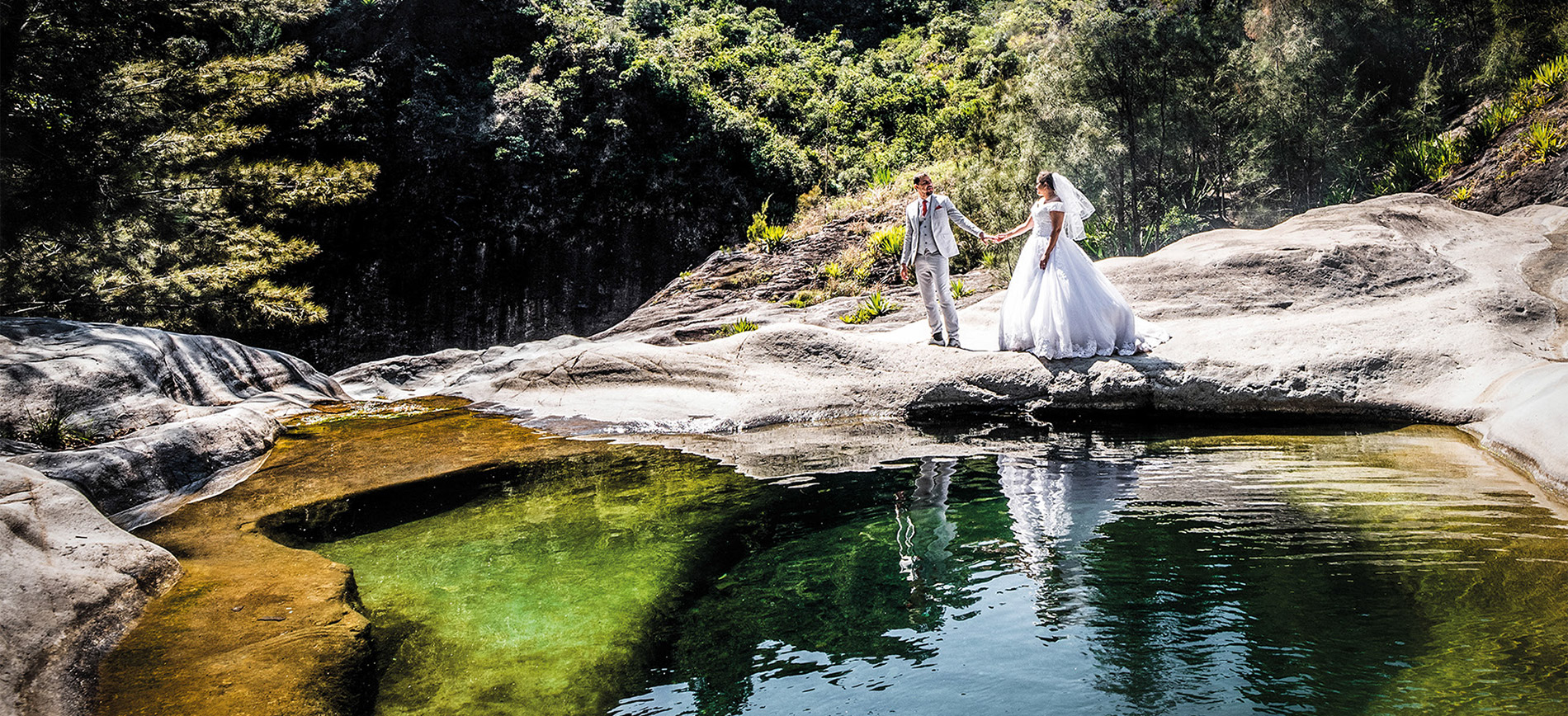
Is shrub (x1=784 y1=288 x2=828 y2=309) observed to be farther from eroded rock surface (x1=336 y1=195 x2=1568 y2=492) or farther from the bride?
the bride

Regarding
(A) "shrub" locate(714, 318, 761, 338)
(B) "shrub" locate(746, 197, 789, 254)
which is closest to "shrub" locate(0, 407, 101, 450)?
(A) "shrub" locate(714, 318, 761, 338)

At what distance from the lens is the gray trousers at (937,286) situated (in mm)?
9633

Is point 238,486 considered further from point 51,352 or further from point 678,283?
point 678,283

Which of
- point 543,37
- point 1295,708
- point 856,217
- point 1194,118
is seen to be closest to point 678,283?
point 856,217

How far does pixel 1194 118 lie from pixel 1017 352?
10023mm

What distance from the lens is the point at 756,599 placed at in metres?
4.44

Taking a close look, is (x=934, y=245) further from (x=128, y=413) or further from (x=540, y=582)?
(x=128, y=413)

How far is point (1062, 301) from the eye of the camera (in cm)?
855

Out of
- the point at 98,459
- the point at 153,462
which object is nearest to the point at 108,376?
the point at 153,462

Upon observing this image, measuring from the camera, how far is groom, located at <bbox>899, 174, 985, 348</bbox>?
9.54 meters

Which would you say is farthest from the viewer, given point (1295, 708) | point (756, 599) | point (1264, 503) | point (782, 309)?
point (782, 309)

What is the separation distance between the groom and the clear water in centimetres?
355

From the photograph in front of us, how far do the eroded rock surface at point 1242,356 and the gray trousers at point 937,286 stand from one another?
316 millimetres

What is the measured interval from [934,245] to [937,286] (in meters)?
0.51
